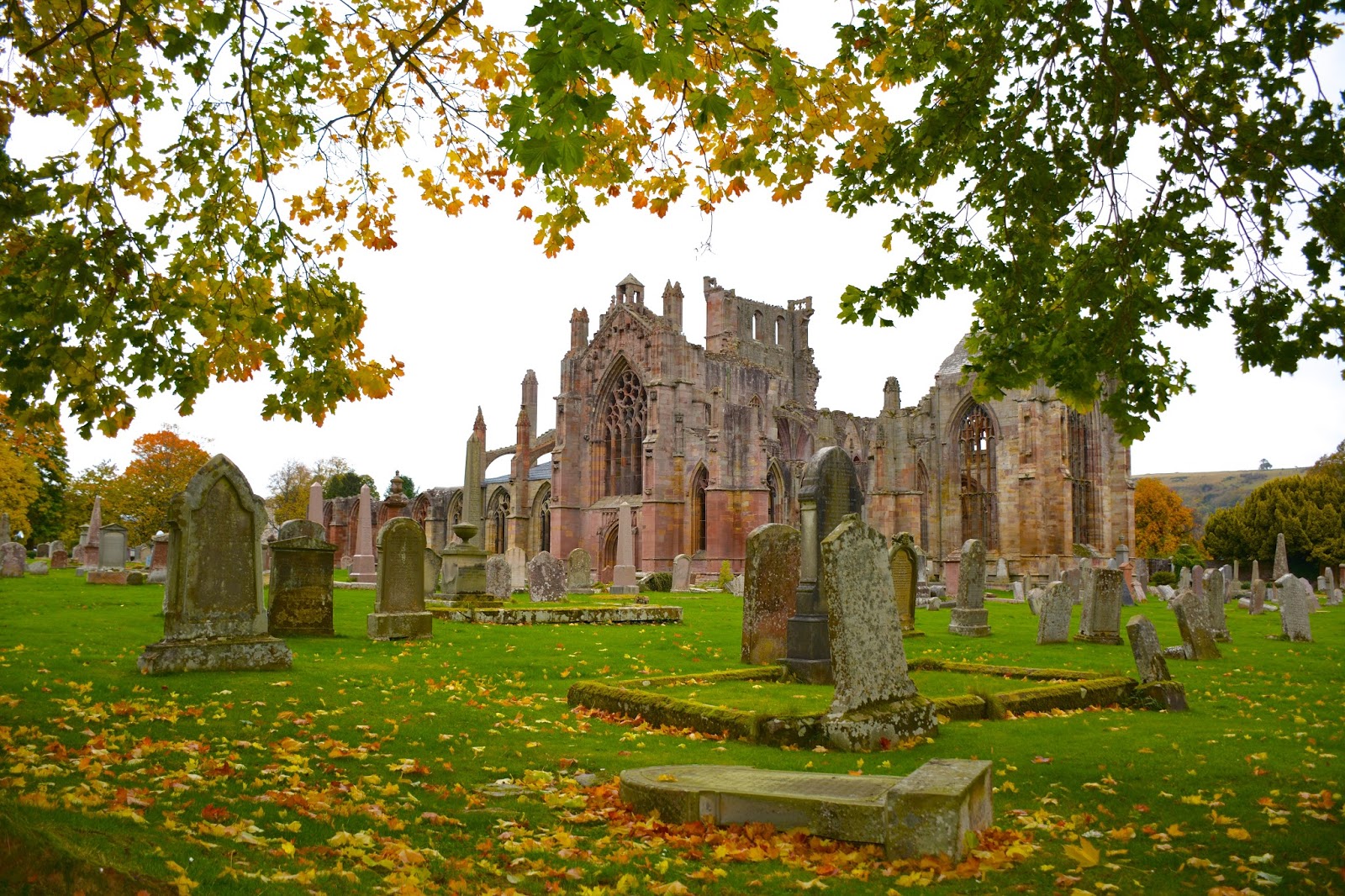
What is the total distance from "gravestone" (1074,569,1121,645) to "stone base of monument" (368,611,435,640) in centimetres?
992

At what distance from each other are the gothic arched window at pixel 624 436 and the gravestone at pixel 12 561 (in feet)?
88.7

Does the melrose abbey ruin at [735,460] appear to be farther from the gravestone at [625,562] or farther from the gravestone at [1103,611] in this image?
the gravestone at [1103,611]

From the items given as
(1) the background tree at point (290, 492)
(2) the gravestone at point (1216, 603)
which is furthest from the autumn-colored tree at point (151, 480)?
(2) the gravestone at point (1216, 603)

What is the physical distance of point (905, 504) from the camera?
1713 inches

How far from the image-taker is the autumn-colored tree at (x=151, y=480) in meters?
54.8

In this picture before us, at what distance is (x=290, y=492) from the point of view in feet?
255

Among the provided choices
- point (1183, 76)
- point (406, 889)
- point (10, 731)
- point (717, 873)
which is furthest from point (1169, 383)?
point (10, 731)

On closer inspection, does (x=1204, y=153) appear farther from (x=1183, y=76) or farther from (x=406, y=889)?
(x=406, y=889)

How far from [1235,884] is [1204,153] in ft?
13.4

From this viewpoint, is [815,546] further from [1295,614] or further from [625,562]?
[625,562]

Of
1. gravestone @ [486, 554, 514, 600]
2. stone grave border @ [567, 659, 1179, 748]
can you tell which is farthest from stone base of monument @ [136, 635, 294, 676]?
gravestone @ [486, 554, 514, 600]

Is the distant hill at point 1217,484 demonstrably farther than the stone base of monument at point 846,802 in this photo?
Yes

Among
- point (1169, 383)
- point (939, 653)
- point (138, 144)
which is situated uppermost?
point (138, 144)

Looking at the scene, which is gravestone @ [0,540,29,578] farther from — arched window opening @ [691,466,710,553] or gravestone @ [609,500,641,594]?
arched window opening @ [691,466,710,553]
